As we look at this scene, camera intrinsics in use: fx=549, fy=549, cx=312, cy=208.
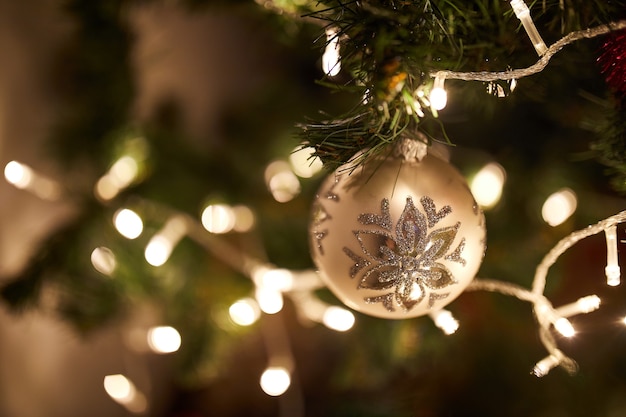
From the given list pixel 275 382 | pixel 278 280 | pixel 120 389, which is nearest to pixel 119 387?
pixel 120 389

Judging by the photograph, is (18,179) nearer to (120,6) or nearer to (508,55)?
(120,6)

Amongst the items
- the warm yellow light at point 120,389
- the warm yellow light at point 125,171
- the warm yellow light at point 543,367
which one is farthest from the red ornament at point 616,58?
the warm yellow light at point 120,389

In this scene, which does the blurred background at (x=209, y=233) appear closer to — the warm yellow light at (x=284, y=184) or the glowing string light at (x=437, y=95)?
the warm yellow light at (x=284, y=184)

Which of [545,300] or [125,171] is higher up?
[125,171]

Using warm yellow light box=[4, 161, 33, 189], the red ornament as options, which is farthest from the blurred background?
the red ornament

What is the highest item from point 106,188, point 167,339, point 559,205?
point 559,205

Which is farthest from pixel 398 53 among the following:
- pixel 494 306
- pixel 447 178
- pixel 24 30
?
pixel 24 30

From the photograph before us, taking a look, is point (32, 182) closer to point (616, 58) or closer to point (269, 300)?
point (269, 300)

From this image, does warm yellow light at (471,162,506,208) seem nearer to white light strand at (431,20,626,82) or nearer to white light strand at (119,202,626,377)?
white light strand at (119,202,626,377)
